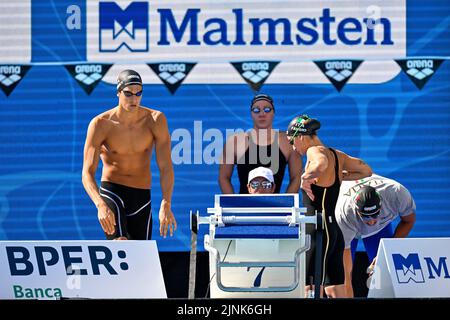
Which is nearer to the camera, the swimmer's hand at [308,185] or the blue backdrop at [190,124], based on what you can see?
the swimmer's hand at [308,185]

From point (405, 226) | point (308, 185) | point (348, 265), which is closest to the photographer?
point (308, 185)

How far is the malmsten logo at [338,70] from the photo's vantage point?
8367 mm

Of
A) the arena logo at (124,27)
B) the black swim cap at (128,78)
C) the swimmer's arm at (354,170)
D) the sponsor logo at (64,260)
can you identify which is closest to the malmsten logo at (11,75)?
the arena logo at (124,27)

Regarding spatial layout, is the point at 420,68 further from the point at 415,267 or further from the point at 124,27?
the point at 415,267

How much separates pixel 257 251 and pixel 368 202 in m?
1.52

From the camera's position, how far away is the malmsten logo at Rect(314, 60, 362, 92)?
8.37 m

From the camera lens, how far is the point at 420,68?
27.3 feet

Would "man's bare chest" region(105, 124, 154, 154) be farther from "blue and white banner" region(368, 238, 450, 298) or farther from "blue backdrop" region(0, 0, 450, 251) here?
"blue and white banner" region(368, 238, 450, 298)

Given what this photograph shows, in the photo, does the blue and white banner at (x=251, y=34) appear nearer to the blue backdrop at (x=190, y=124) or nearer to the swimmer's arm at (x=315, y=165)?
the blue backdrop at (x=190, y=124)

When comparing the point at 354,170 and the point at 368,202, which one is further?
the point at 354,170

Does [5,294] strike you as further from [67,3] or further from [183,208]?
[67,3]

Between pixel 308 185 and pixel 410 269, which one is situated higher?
pixel 308 185

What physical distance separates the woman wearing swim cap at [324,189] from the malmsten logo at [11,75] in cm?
250

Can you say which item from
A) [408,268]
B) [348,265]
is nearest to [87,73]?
[348,265]
